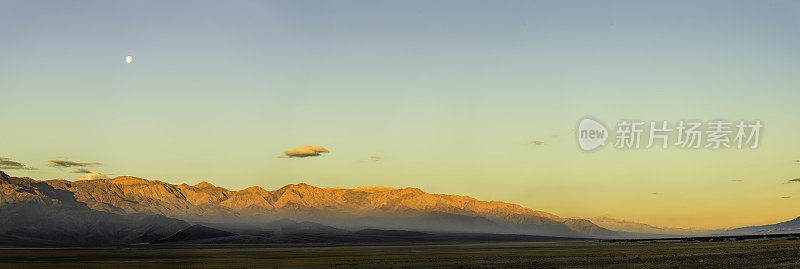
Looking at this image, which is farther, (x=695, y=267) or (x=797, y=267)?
(x=695, y=267)

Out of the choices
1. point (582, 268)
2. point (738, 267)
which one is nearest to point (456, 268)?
point (582, 268)

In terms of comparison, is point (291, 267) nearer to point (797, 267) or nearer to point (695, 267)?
point (695, 267)

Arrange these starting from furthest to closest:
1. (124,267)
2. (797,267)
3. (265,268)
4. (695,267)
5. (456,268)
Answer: (124,267)
(265,268)
(456,268)
(695,267)
(797,267)

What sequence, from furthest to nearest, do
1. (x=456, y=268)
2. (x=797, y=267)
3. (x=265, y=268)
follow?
(x=265, y=268)
(x=456, y=268)
(x=797, y=267)

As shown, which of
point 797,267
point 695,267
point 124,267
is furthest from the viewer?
point 124,267

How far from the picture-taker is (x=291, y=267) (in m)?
86.1

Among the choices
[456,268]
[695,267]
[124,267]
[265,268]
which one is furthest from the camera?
[124,267]

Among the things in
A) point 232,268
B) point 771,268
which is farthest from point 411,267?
point 771,268

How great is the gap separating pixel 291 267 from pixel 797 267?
184 ft

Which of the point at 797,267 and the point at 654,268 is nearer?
the point at 797,267

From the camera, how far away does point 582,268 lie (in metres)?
70.4

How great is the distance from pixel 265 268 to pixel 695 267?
164ft

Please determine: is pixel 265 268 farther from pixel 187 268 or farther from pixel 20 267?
pixel 20 267

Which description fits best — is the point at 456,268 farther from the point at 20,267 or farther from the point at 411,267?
the point at 20,267
